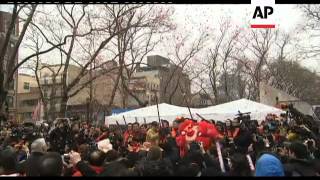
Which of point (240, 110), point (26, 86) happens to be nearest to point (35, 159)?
point (240, 110)

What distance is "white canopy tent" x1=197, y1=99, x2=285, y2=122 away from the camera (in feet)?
67.4

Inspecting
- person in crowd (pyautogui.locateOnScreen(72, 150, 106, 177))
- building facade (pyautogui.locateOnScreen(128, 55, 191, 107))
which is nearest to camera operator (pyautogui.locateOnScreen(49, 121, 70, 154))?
building facade (pyautogui.locateOnScreen(128, 55, 191, 107))

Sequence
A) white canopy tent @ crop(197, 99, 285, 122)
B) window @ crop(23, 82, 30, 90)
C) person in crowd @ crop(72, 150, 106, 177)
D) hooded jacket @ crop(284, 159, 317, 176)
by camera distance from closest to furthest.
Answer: hooded jacket @ crop(284, 159, 317, 176)
person in crowd @ crop(72, 150, 106, 177)
white canopy tent @ crop(197, 99, 285, 122)
window @ crop(23, 82, 30, 90)

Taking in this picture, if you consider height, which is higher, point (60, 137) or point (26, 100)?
point (26, 100)

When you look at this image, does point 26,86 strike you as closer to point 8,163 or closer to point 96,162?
point 8,163

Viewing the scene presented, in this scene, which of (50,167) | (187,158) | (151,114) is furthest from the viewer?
(151,114)

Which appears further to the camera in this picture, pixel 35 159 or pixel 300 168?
pixel 35 159

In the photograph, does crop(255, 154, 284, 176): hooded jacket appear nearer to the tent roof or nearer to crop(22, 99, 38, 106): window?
the tent roof

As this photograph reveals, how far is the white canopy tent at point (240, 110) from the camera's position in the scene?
20.5 metres

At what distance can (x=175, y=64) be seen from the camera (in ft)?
137

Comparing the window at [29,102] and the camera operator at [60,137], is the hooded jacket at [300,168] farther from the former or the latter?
the window at [29,102]

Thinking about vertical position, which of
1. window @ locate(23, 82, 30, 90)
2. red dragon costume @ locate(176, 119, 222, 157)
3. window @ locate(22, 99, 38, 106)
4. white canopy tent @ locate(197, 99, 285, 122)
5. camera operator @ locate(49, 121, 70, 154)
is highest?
window @ locate(23, 82, 30, 90)

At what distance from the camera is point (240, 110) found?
2073cm

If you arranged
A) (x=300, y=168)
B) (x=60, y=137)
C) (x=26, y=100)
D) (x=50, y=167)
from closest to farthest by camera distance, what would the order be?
(x=50, y=167)
(x=300, y=168)
(x=60, y=137)
(x=26, y=100)
